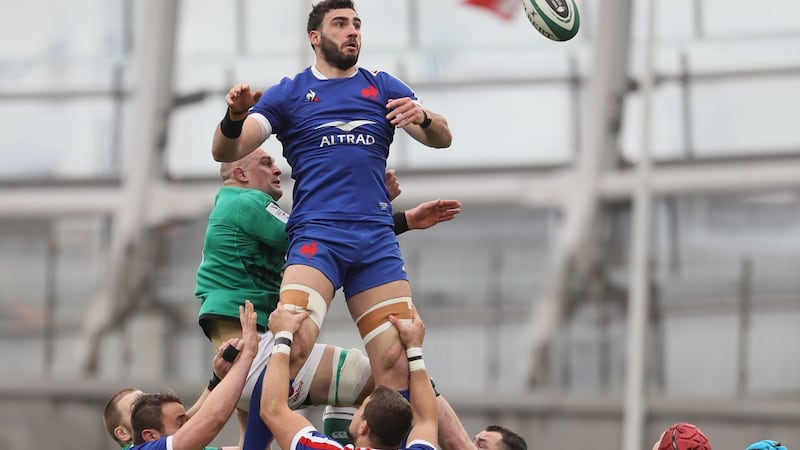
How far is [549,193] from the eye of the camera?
1177 centimetres

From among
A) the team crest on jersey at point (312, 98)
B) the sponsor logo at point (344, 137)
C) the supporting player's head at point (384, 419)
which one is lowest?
the supporting player's head at point (384, 419)

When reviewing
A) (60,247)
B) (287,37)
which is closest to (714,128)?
(287,37)

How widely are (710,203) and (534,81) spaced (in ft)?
5.87

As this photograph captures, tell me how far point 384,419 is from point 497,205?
676cm

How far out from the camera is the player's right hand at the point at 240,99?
5.23 metres

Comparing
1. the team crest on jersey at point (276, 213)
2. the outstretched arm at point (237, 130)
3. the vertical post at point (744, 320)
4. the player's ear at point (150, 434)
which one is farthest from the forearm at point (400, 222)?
the vertical post at point (744, 320)

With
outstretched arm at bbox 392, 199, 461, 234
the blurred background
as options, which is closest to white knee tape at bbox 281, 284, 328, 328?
outstretched arm at bbox 392, 199, 461, 234

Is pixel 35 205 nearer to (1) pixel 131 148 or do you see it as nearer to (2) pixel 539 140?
(1) pixel 131 148

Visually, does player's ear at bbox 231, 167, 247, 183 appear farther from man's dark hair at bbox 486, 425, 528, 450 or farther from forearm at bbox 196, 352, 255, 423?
man's dark hair at bbox 486, 425, 528, 450

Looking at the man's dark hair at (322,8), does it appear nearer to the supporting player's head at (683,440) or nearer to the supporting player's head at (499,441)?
the supporting player's head at (499,441)

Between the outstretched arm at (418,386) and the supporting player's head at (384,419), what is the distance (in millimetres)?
172

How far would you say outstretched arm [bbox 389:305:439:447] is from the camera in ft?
18.0

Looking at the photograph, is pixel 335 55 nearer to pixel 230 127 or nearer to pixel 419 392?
pixel 230 127

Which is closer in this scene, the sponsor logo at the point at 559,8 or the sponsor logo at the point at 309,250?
the sponsor logo at the point at 309,250
